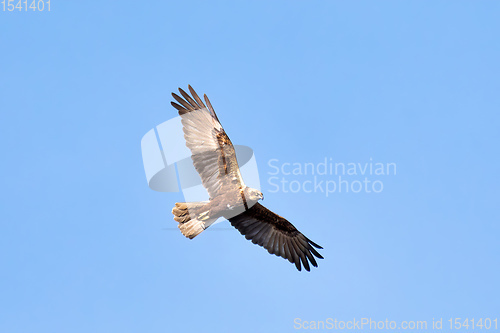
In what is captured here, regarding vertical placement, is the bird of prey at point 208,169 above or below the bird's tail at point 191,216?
above

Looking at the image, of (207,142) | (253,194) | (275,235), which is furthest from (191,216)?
(275,235)

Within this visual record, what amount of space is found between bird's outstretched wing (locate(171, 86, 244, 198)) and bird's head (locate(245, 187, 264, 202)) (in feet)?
0.76

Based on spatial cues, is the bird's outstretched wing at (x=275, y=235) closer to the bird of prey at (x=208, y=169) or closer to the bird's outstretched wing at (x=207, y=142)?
the bird of prey at (x=208, y=169)

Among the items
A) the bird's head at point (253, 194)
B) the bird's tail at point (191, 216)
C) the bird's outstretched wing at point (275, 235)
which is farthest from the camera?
the bird's outstretched wing at point (275, 235)

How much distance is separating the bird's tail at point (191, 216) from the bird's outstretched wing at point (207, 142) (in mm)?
431

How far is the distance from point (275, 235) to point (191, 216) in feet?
8.93

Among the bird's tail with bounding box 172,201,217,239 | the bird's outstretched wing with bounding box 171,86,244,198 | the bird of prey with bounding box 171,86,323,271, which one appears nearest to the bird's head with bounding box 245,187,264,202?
the bird of prey with bounding box 171,86,323,271

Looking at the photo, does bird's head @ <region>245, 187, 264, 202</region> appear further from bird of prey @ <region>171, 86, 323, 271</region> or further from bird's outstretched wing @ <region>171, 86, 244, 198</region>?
bird's outstretched wing @ <region>171, 86, 244, 198</region>

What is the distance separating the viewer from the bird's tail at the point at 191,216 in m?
15.1

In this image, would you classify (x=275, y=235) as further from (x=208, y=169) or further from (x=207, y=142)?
(x=207, y=142)

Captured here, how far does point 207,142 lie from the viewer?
49.2ft

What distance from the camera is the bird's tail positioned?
15070 millimetres

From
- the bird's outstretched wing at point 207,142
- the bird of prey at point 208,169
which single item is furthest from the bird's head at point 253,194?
the bird's outstretched wing at point 207,142

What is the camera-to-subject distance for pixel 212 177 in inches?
597
